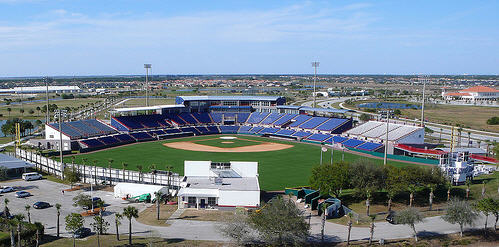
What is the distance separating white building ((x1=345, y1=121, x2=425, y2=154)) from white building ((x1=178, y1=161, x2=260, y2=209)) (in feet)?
144

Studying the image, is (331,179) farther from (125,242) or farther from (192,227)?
(125,242)

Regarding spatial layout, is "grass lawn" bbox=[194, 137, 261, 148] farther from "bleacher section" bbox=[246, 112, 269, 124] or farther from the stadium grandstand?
"bleacher section" bbox=[246, 112, 269, 124]

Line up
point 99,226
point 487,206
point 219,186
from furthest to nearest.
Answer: point 219,186
point 487,206
point 99,226

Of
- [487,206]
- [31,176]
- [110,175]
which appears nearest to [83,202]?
[110,175]

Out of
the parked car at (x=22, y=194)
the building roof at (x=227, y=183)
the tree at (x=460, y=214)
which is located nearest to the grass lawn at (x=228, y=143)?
the building roof at (x=227, y=183)

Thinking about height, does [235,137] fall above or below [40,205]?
above

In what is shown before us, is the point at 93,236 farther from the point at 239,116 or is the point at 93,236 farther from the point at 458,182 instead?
the point at 239,116

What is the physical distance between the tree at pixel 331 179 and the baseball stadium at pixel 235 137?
803 centimetres

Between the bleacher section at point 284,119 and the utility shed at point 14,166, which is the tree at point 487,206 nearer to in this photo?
the utility shed at point 14,166

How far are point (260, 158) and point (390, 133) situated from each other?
1257 inches

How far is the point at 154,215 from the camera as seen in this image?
46.1 m

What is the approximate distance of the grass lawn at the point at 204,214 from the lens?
45.3m

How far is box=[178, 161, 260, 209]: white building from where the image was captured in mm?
48594

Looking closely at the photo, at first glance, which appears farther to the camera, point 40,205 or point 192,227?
point 40,205
